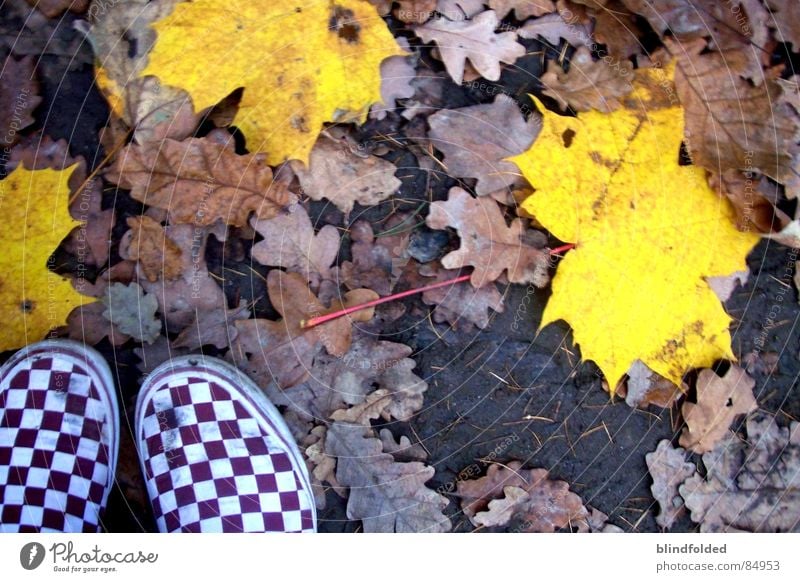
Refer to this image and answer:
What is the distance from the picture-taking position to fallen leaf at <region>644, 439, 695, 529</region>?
1.92m

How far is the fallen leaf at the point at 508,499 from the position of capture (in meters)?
1.89

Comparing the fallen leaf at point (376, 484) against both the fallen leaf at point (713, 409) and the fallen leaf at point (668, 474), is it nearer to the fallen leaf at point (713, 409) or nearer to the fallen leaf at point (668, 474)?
the fallen leaf at point (668, 474)

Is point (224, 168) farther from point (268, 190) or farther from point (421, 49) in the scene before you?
point (421, 49)

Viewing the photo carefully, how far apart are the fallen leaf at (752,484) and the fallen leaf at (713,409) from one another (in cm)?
4

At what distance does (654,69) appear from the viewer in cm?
184

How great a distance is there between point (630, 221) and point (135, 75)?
1.41m

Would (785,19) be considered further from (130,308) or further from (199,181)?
(130,308)

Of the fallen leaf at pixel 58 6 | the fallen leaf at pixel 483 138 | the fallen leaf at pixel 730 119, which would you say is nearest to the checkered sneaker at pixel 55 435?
the fallen leaf at pixel 58 6

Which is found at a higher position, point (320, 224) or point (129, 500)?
point (320, 224)

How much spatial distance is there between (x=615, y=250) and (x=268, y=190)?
3.21ft
